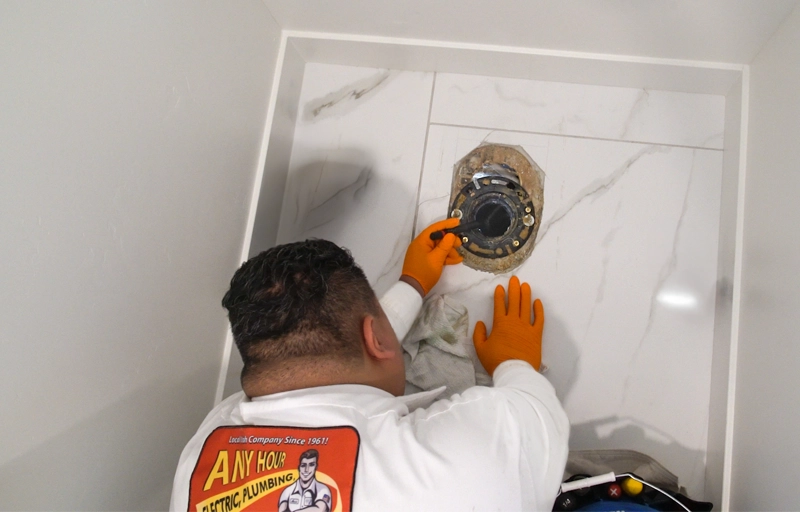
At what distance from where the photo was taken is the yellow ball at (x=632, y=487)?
0.84 metres

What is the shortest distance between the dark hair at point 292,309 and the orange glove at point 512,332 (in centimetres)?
34

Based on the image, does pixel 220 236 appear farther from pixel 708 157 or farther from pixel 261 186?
pixel 708 157

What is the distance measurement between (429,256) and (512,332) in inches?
8.6

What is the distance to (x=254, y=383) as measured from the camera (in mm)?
737

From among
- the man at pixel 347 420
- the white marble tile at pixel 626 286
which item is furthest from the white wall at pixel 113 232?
the white marble tile at pixel 626 286

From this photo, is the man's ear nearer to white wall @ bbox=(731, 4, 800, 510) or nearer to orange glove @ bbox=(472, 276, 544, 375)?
orange glove @ bbox=(472, 276, 544, 375)

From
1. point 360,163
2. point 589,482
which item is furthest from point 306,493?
point 360,163

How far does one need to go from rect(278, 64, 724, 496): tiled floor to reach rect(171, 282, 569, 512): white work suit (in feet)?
1.14

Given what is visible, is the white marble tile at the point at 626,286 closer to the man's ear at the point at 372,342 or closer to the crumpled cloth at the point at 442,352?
the crumpled cloth at the point at 442,352

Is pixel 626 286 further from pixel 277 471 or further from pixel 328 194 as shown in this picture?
pixel 277 471

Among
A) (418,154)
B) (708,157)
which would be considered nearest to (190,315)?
(418,154)

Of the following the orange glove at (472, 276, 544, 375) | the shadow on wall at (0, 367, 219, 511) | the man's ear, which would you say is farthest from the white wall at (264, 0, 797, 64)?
the shadow on wall at (0, 367, 219, 511)

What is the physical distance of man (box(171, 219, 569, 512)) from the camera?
2.11 feet

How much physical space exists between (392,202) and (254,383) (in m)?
0.56
